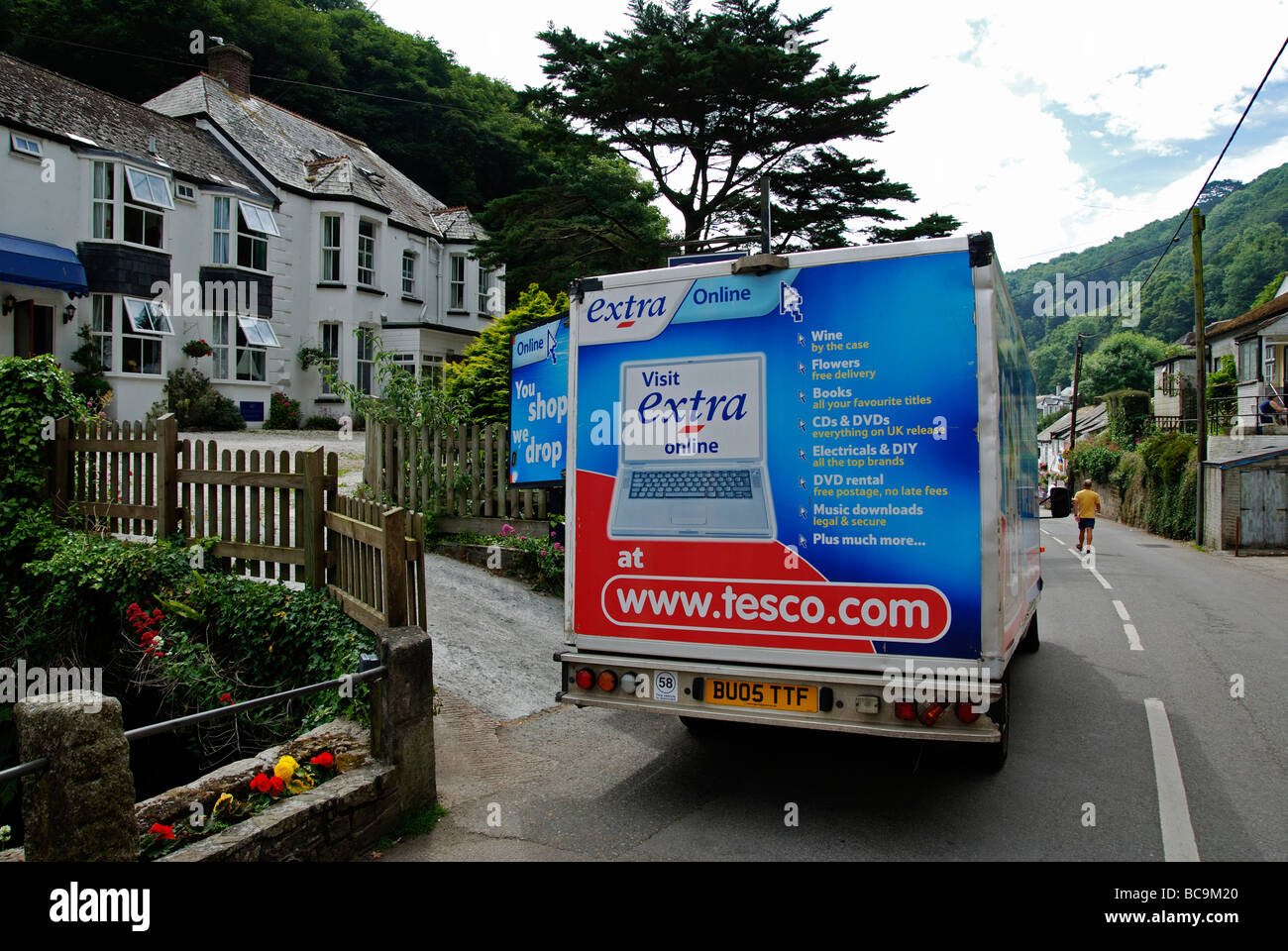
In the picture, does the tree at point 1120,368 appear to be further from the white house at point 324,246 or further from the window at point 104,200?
the window at point 104,200

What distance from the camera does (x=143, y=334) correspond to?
840 inches

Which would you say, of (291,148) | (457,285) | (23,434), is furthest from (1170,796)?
(457,285)

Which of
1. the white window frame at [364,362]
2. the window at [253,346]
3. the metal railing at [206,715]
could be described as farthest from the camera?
the white window frame at [364,362]

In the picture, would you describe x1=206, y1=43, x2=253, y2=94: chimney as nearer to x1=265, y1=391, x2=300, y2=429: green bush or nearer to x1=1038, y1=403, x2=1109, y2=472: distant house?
x1=265, y1=391, x2=300, y2=429: green bush

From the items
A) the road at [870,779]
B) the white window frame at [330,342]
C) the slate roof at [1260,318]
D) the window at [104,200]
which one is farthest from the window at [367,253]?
the slate roof at [1260,318]

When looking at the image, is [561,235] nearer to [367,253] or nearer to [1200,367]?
[367,253]

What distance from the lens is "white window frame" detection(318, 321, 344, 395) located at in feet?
91.0

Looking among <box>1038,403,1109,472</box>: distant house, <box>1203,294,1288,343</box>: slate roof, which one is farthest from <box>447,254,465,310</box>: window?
<box>1038,403,1109,472</box>: distant house

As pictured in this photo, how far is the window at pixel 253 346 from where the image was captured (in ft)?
81.1

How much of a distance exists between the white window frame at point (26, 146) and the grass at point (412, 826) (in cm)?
2085

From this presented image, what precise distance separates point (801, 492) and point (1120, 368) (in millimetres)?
80729

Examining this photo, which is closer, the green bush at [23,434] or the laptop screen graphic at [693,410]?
the laptop screen graphic at [693,410]

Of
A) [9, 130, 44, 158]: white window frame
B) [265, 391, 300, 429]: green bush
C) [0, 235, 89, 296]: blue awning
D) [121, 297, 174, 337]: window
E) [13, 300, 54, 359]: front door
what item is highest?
[9, 130, 44, 158]: white window frame

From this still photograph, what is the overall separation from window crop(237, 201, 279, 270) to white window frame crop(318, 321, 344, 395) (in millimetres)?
2750
